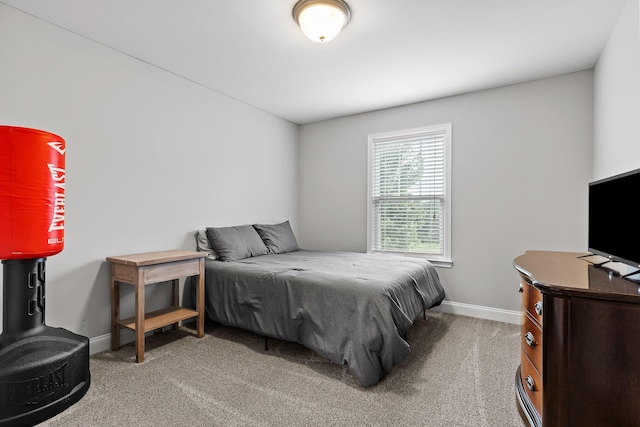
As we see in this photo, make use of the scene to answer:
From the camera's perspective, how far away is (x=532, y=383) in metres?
1.51

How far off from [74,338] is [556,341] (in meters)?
1.89

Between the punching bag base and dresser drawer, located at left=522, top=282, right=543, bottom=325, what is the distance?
187 cm

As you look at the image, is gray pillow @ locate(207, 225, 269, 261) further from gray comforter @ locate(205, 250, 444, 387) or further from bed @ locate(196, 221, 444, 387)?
gray comforter @ locate(205, 250, 444, 387)

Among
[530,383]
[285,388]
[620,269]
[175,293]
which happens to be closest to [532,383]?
[530,383]

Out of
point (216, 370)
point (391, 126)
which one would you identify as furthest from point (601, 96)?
point (216, 370)

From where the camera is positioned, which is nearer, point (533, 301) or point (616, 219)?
point (533, 301)

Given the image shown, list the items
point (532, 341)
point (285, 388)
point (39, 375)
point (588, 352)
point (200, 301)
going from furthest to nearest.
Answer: point (200, 301), point (285, 388), point (532, 341), point (588, 352), point (39, 375)

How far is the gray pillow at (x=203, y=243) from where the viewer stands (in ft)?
10.9

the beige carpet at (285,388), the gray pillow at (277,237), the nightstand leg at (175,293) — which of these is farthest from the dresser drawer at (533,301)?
the nightstand leg at (175,293)

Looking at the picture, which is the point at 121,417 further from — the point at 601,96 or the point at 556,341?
the point at 601,96

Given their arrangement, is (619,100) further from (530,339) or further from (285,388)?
Answer: (285,388)

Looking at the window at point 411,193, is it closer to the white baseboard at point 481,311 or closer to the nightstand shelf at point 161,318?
the white baseboard at point 481,311

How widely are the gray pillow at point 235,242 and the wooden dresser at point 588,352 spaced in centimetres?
263

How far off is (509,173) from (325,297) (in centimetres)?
238
